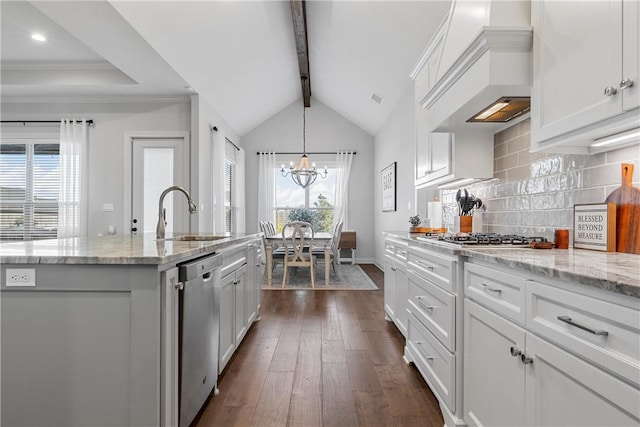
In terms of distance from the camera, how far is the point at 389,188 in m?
6.14

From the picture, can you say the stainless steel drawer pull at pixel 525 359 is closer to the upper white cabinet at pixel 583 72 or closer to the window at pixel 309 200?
the upper white cabinet at pixel 583 72

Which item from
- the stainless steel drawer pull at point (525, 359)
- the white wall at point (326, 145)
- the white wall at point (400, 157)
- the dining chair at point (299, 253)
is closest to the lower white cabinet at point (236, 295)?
the stainless steel drawer pull at point (525, 359)

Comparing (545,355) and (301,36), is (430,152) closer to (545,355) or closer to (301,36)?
(545,355)

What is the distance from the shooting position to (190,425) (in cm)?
170

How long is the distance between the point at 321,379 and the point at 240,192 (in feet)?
17.8

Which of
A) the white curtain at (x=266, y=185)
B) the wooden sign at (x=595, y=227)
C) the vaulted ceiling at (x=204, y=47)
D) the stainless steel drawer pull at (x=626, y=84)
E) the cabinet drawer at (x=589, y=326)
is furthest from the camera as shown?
the white curtain at (x=266, y=185)

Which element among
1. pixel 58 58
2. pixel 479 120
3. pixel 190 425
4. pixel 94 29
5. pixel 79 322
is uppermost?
pixel 58 58

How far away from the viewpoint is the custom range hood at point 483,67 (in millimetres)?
1602

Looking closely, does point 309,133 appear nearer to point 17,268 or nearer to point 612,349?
point 17,268

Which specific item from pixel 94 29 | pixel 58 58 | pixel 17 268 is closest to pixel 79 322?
pixel 17 268

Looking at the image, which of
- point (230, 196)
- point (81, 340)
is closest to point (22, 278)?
point (81, 340)

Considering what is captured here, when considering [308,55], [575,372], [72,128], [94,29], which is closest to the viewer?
[575,372]

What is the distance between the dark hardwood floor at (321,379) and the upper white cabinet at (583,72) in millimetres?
1517

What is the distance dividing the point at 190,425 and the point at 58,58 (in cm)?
458
